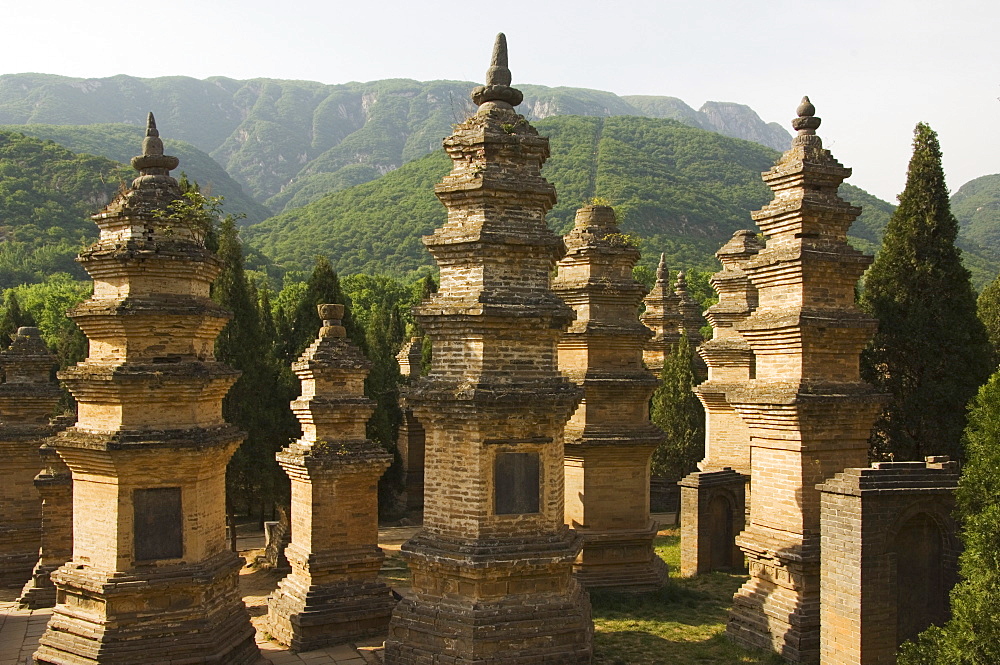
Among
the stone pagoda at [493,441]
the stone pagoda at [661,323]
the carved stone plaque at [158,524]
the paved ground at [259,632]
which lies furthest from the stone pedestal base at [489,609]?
the stone pagoda at [661,323]

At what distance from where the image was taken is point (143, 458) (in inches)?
425

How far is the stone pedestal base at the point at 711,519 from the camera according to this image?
1841 cm

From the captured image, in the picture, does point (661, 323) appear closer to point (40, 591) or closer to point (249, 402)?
point (249, 402)

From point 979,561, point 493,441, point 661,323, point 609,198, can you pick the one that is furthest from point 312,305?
point 609,198

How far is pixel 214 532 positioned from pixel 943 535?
32.8ft

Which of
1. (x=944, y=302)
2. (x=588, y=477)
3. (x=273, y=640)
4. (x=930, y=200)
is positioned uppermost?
(x=930, y=200)

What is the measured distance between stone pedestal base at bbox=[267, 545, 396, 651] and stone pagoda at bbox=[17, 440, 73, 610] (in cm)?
526

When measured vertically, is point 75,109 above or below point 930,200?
above

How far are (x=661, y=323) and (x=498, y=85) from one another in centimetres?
1946

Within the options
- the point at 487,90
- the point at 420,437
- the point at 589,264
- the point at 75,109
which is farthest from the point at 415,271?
the point at 75,109

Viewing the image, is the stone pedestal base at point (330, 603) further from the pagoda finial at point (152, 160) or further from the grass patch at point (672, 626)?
the pagoda finial at point (152, 160)

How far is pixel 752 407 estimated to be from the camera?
1296cm

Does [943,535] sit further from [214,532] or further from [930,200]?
[214,532]

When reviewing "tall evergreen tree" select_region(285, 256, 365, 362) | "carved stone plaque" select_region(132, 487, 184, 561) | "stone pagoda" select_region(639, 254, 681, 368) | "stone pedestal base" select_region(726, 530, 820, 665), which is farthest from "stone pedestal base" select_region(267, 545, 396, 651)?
"stone pagoda" select_region(639, 254, 681, 368)
